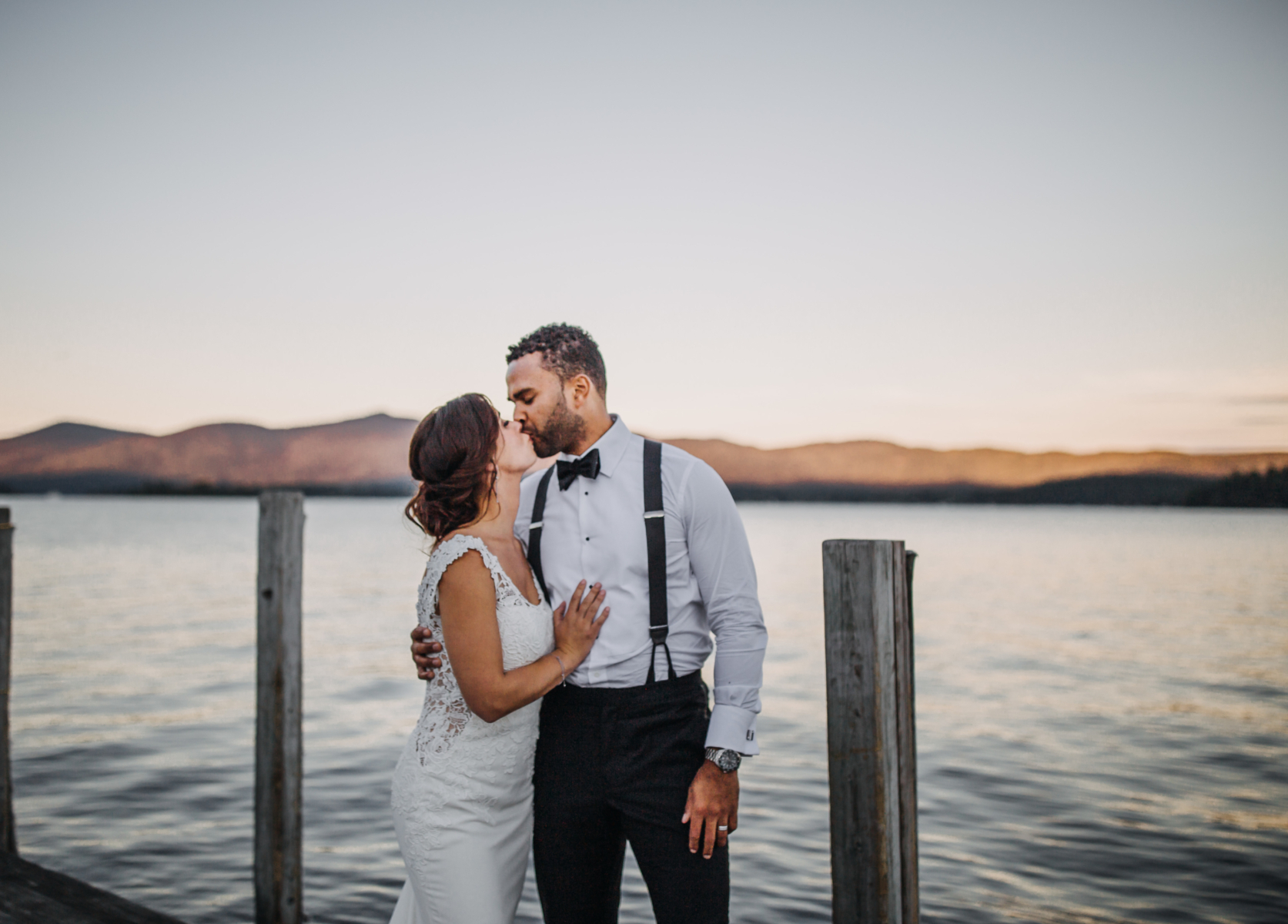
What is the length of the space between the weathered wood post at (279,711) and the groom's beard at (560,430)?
2687 millimetres

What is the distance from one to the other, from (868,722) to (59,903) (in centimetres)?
429

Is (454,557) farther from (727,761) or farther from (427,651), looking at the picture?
(727,761)

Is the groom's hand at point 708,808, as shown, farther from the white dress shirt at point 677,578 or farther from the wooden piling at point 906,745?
the wooden piling at point 906,745

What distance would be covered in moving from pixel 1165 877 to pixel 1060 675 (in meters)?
10.5

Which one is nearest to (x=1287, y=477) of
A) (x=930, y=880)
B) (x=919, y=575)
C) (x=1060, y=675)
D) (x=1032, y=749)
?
(x=919, y=575)

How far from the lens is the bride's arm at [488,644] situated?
280 cm

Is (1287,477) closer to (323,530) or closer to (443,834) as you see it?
(323,530)

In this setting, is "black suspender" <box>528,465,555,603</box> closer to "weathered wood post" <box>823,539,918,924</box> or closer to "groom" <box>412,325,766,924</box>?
"groom" <box>412,325,766,924</box>

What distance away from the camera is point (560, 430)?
10.2ft

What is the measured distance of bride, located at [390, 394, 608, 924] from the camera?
284 cm

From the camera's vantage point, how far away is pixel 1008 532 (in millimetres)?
82812

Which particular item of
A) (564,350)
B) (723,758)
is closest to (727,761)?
(723,758)

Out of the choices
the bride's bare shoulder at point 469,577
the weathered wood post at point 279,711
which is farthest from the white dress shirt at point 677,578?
the weathered wood post at point 279,711

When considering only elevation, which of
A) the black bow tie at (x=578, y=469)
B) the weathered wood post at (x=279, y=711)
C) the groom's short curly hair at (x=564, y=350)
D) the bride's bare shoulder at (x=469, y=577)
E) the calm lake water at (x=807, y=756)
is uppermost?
the groom's short curly hair at (x=564, y=350)
